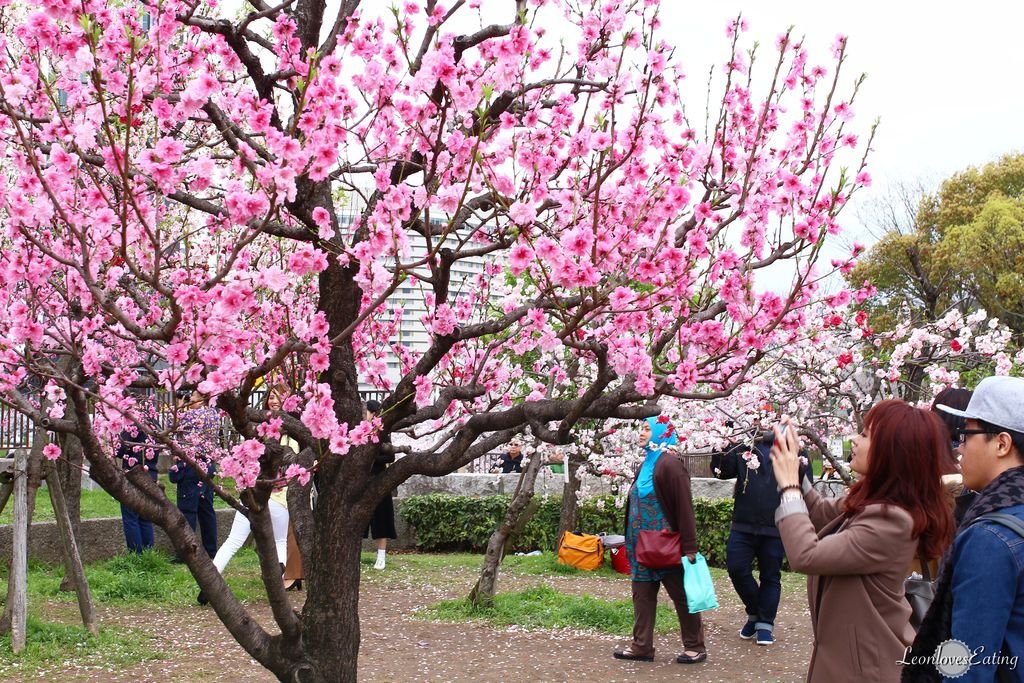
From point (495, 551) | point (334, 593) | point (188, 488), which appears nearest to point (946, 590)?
point (334, 593)

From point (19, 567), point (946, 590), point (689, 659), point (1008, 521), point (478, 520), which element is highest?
point (1008, 521)

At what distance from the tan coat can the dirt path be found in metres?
3.39

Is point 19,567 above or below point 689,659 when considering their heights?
above

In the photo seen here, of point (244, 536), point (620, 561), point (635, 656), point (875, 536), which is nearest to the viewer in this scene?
point (875, 536)

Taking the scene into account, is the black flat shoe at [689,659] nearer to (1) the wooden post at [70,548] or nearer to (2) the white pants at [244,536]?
(2) the white pants at [244,536]

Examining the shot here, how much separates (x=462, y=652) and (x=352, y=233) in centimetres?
396

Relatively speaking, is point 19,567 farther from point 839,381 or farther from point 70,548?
point 839,381

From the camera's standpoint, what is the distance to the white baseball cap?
2391 mm

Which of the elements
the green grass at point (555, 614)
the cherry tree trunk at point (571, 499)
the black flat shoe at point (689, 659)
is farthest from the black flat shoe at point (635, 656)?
the cherry tree trunk at point (571, 499)

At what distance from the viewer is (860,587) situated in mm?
3141

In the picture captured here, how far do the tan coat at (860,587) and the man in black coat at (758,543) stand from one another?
424cm

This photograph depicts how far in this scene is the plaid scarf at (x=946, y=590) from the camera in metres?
2.28

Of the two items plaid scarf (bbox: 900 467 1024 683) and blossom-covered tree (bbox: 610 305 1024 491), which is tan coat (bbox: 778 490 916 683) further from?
blossom-covered tree (bbox: 610 305 1024 491)

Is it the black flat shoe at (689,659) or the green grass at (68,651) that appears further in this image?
the black flat shoe at (689,659)
